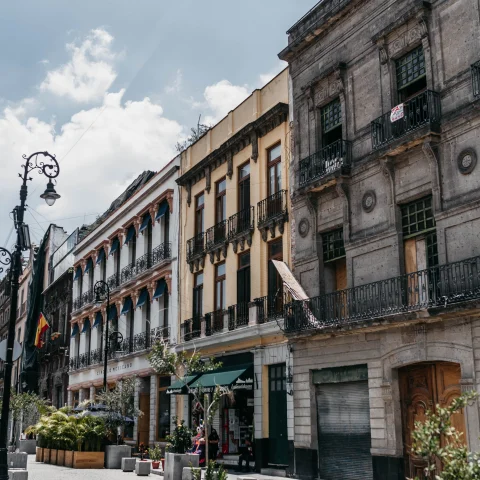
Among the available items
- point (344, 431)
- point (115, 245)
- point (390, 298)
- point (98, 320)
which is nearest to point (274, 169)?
point (390, 298)

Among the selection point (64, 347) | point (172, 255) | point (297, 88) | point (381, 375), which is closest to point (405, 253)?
point (381, 375)

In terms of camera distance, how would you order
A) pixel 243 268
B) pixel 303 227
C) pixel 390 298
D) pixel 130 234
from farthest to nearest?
pixel 130 234, pixel 243 268, pixel 303 227, pixel 390 298

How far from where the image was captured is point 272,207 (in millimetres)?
24219

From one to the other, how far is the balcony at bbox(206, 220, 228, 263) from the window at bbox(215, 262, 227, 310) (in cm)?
43

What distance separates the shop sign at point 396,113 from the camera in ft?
59.5

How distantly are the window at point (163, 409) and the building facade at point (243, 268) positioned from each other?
2.24 meters

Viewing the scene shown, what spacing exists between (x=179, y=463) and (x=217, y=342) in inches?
308

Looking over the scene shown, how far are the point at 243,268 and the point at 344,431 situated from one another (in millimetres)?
7988

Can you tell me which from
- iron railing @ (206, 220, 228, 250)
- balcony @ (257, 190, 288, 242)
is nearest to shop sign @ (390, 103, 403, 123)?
balcony @ (257, 190, 288, 242)

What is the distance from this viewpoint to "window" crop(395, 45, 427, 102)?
60.6ft

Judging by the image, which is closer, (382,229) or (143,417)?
(382,229)

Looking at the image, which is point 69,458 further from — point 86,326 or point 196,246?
point 86,326

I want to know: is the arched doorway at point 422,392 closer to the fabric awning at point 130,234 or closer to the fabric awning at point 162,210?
the fabric awning at point 162,210

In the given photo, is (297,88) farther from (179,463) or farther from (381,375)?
(179,463)
